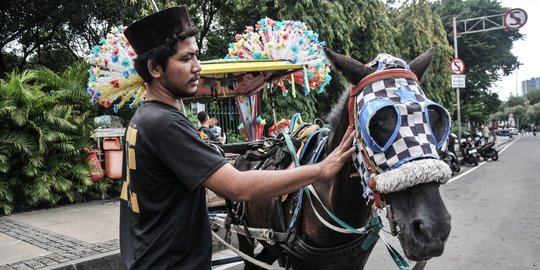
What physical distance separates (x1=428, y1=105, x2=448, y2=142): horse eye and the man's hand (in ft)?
1.15

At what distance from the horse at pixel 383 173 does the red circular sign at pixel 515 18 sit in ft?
62.1

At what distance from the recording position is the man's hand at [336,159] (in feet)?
5.43

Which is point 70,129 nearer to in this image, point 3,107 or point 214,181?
point 3,107

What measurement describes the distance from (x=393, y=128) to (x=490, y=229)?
17.9 ft

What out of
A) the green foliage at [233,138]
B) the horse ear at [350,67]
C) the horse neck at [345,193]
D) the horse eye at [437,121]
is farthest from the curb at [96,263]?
the green foliage at [233,138]

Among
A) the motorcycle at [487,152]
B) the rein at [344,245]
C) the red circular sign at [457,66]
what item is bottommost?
the motorcycle at [487,152]

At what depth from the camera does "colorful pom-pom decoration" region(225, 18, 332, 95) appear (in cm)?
444

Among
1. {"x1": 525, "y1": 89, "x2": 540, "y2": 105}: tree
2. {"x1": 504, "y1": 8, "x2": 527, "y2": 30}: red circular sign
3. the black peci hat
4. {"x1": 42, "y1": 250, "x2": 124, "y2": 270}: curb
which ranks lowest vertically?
{"x1": 42, "y1": 250, "x2": 124, "y2": 270}: curb

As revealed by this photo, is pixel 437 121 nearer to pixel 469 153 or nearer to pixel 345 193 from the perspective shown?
pixel 345 193

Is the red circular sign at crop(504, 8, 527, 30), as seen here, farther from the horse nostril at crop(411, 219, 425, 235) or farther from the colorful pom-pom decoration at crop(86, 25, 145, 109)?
the horse nostril at crop(411, 219, 425, 235)

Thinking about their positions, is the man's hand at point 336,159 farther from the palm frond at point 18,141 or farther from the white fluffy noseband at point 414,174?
the palm frond at point 18,141

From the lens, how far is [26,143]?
7.67m

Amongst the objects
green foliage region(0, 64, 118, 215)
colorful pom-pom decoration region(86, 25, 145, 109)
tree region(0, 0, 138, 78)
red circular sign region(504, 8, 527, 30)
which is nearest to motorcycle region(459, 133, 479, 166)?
red circular sign region(504, 8, 527, 30)

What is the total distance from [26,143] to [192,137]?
738 centimetres
